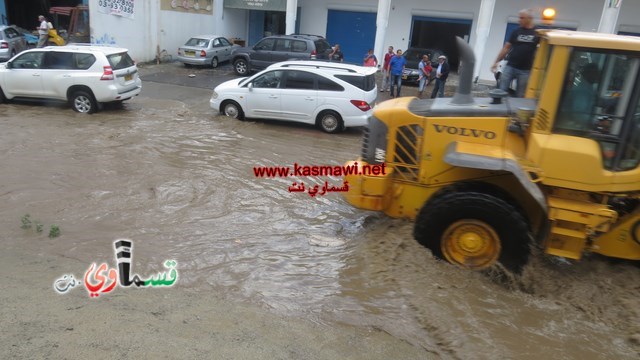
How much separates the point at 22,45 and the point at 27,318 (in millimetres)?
19336

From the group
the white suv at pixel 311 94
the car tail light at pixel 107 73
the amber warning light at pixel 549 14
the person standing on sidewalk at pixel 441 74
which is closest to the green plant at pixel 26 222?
the amber warning light at pixel 549 14

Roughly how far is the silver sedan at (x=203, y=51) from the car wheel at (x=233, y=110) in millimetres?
9268

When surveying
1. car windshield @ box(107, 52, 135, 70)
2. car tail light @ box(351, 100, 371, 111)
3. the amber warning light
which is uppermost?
the amber warning light

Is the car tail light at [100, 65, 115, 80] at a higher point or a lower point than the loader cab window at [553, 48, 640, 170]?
lower

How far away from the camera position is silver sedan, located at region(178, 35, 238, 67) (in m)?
20.9

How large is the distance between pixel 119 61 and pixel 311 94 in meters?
5.30

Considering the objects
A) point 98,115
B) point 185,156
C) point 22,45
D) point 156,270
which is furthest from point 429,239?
point 22,45

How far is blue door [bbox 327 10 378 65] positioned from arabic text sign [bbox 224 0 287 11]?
2517 mm

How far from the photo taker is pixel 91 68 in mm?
12141

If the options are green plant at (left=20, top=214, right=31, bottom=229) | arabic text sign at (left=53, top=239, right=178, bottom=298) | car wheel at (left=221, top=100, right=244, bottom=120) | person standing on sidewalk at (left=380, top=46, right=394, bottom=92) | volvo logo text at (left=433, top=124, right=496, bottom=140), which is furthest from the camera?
person standing on sidewalk at (left=380, top=46, right=394, bottom=92)

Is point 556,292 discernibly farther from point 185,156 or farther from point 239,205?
point 185,156

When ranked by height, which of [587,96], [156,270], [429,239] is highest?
[587,96]

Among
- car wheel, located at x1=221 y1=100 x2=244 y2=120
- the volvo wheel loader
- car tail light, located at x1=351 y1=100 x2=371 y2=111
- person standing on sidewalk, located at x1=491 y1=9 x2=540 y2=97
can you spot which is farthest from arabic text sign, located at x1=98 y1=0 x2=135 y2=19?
the volvo wheel loader

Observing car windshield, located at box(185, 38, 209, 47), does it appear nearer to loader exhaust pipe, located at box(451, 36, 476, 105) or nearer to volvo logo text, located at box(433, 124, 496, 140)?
loader exhaust pipe, located at box(451, 36, 476, 105)
